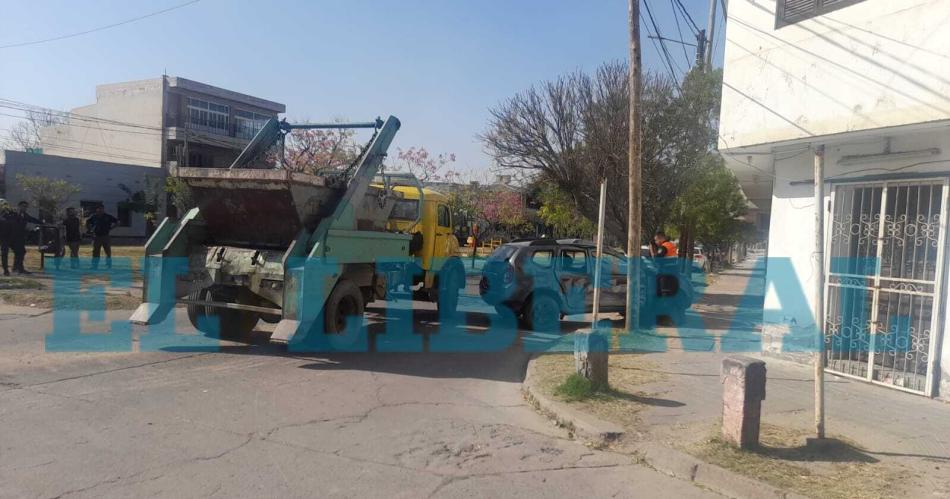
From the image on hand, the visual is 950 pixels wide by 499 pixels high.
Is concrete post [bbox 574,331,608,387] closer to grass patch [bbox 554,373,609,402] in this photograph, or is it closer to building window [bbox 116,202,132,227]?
grass patch [bbox 554,373,609,402]

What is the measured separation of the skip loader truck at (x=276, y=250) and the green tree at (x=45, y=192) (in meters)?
25.5

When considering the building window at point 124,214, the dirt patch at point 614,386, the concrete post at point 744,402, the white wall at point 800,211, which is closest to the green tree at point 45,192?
the building window at point 124,214

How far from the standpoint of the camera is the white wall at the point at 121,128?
1613 inches

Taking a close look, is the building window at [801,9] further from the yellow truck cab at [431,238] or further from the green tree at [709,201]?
the green tree at [709,201]

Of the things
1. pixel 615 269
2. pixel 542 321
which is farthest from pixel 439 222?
pixel 615 269

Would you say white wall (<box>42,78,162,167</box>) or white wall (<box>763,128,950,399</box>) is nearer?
white wall (<box>763,128,950,399</box>)

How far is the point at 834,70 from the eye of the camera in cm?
732

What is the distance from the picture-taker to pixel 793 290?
826 centimetres

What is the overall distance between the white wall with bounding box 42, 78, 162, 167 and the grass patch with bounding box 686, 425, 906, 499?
4198 centimetres

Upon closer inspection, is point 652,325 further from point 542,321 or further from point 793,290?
point 793,290

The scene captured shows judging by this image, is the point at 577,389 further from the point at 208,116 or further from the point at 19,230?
the point at 208,116

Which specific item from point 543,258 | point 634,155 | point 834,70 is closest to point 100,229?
point 543,258

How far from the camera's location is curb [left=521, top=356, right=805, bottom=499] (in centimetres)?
443

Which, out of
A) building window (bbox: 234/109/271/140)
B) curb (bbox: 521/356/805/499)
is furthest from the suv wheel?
building window (bbox: 234/109/271/140)
